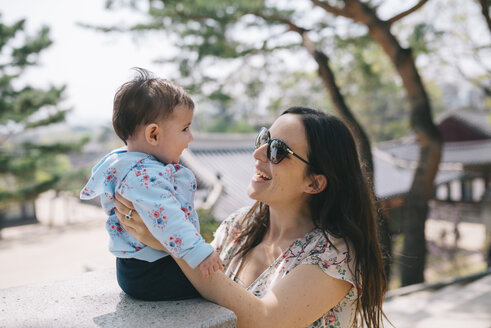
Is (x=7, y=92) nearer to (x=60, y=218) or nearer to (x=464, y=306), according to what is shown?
(x=60, y=218)

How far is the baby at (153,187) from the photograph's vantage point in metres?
1.16

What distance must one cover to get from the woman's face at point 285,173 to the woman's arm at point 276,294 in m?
0.32

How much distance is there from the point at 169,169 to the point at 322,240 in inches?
22.7

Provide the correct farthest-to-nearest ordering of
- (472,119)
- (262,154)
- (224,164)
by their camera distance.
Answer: (472,119) < (224,164) < (262,154)

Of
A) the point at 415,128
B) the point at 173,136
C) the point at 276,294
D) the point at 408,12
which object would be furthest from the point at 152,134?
the point at 415,128

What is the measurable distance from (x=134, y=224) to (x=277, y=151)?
0.60 meters

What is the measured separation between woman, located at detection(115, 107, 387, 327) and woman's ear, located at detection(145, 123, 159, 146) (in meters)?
0.22

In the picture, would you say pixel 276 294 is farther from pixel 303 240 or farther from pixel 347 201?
pixel 347 201

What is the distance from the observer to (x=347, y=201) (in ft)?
4.85

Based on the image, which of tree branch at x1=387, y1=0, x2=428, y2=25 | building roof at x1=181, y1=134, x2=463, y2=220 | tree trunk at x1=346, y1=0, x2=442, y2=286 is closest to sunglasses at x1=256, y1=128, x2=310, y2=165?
tree trunk at x1=346, y1=0, x2=442, y2=286

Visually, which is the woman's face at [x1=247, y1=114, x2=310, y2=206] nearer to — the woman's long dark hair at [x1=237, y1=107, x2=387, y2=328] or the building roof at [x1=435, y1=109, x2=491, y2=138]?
the woman's long dark hair at [x1=237, y1=107, x2=387, y2=328]

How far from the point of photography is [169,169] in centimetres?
128

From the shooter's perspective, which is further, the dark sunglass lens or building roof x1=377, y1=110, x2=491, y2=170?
building roof x1=377, y1=110, x2=491, y2=170

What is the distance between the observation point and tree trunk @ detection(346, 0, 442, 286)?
17.0 feet
